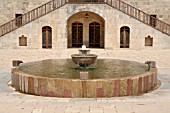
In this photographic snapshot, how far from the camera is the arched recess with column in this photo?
2730cm

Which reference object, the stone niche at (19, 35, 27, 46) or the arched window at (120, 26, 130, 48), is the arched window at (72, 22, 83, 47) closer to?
the arched window at (120, 26, 130, 48)

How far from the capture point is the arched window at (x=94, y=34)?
27531 mm

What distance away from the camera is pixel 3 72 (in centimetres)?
1388

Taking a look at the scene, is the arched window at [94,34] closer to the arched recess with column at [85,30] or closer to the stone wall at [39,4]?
the arched recess with column at [85,30]

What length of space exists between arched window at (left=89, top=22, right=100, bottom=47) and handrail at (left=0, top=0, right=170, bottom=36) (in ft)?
6.75

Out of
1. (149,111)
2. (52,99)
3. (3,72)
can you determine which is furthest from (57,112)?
(3,72)

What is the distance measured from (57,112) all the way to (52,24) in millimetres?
18519

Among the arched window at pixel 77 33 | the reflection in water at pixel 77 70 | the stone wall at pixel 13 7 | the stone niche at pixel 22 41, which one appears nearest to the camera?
the reflection in water at pixel 77 70

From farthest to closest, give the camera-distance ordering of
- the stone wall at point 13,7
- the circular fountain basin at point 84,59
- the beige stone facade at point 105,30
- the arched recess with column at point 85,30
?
1. the stone wall at point 13,7
2. the arched recess with column at point 85,30
3. the beige stone facade at point 105,30
4. the circular fountain basin at point 84,59

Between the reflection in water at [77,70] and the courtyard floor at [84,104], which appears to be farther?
the reflection in water at [77,70]

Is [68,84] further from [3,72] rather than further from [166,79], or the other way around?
[3,72]

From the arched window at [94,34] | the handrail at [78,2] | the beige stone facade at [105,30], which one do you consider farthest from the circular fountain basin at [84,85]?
the arched window at [94,34]

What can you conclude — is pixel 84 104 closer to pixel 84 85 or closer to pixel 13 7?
pixel 84 85

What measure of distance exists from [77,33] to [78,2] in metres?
2.90
